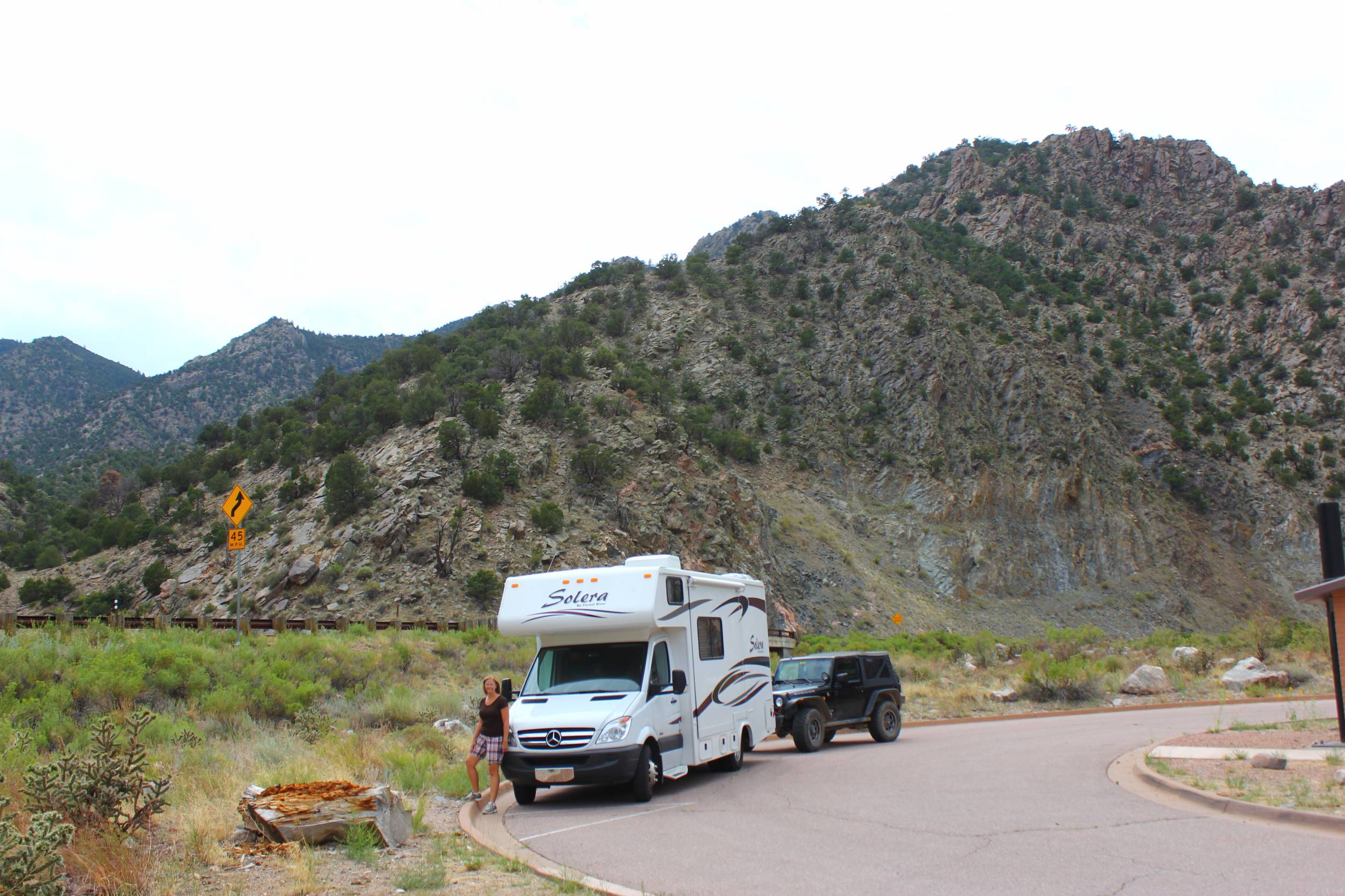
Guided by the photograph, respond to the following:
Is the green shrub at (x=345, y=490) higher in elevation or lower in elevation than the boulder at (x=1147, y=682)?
higher

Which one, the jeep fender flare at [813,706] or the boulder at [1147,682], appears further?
the boulder at [1147,682]

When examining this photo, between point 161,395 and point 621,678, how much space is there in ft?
337

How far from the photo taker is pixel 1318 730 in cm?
1461

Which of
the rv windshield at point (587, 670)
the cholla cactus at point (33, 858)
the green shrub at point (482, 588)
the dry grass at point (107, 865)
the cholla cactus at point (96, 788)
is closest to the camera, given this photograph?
the cholla cactus at point (33, 858)

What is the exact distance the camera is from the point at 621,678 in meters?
12.2

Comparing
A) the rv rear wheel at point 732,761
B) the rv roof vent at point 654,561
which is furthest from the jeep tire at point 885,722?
the rv roof vent at point 654,561

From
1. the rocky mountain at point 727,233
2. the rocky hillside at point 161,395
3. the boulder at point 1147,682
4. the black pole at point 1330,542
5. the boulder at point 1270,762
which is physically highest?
the rocky mountain at point 727,233

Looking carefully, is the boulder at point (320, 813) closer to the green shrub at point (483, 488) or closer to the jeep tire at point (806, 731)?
the jeep tire at point (806, 731)

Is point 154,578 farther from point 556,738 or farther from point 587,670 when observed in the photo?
point 556,738

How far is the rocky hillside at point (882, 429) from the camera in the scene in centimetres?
4178

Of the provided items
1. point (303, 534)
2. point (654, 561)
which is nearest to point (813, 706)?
point (654, 561)

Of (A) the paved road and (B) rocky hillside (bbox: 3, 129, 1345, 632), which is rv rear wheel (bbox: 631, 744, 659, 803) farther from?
(B) rocky hillside (bbox: 3, 129, 1345, 632)

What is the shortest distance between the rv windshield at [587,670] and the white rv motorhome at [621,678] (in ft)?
0.05

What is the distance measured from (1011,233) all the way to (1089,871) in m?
90.9
